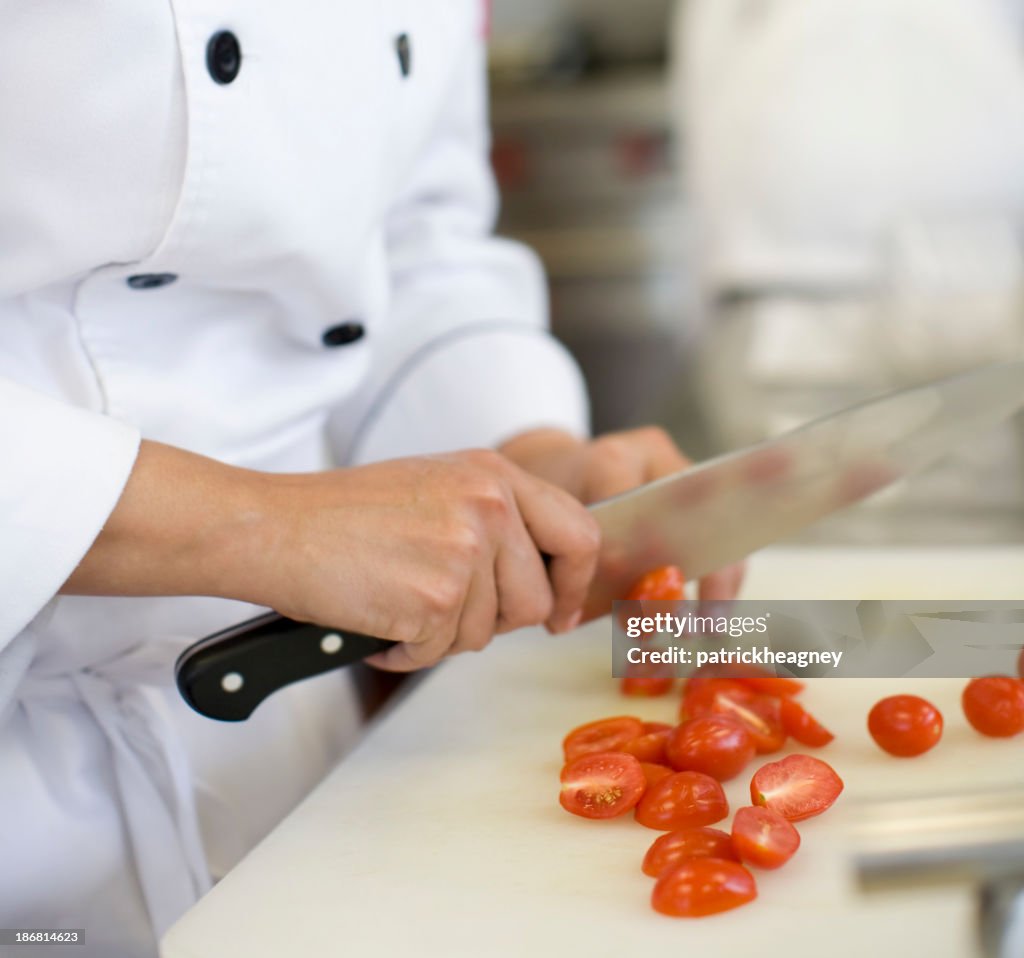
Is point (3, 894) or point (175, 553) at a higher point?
point (175, 553)

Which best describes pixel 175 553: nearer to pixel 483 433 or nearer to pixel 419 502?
pixel 419 502

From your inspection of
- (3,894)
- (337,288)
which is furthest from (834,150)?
(3,894)

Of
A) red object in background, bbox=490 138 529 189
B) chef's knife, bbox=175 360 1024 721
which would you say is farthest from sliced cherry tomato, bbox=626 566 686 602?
red object in background, bbox=490 138 529 189

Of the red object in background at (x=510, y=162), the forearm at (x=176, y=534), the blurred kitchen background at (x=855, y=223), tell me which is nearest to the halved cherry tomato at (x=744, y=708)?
the forearm at (x=176, y=534)

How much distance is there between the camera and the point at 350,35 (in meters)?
0.64

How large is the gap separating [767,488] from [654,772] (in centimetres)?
20

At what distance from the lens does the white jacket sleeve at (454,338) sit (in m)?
0.87

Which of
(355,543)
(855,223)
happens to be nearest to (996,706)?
(355,543)

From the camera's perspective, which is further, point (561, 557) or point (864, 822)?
point (561, 557)

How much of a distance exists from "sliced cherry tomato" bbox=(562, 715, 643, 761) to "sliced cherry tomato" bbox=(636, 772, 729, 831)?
5 centimetres

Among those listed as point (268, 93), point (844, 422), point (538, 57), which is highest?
point (268, 93)

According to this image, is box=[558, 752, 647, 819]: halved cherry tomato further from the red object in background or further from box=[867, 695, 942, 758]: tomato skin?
the red object in background

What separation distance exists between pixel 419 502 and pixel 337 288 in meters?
0.18

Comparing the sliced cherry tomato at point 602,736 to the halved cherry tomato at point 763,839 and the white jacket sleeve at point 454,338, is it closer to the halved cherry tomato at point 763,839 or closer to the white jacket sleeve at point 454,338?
the halved cherry tomato at point 763,839
